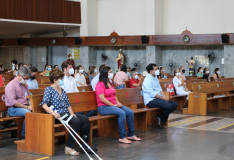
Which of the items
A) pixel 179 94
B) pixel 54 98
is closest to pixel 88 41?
pixel 179 94

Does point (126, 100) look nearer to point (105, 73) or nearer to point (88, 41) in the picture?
point (105, 73)

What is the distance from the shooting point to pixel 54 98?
23.2 ft

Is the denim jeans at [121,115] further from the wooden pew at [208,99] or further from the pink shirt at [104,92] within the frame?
the wooden pew at [208,99]

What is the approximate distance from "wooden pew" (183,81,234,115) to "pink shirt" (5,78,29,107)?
5.91 metres

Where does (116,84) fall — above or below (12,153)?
above

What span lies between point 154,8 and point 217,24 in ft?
11.9

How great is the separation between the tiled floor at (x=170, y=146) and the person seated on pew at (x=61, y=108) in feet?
0.87

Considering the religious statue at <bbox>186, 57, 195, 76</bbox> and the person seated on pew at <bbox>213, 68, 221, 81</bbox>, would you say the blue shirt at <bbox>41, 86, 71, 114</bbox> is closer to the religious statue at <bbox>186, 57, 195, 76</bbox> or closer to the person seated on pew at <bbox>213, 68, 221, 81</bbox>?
the person seated on pew at <bbox>213, 68, 221, 81</bbox>

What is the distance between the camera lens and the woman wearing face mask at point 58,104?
6930 millimetres

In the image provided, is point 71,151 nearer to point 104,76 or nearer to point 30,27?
point 104,76

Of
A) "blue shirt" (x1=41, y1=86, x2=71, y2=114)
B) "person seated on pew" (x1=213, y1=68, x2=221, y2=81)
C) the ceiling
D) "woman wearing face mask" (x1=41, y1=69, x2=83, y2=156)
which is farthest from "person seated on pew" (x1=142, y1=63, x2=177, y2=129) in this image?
the ceiling

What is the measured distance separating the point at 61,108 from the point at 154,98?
3159mm

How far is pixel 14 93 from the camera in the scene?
25.5ft

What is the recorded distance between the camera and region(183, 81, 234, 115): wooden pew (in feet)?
39.8
